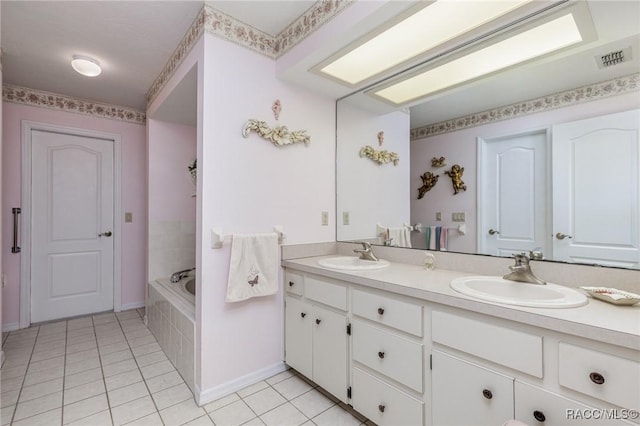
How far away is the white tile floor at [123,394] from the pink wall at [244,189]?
0.19 metres

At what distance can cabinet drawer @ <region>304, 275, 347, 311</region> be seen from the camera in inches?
64.8

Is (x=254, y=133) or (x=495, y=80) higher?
(x=495, y=80)

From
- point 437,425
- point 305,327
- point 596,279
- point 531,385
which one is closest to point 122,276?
point 305,327

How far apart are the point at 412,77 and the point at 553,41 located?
2.36 ft

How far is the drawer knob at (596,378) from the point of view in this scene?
84cm

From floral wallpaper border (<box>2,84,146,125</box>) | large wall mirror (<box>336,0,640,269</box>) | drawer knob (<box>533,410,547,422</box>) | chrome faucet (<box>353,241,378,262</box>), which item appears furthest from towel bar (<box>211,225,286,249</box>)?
floral wallpaper border (<box>2,84,146,125</box>)

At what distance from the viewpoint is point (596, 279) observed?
1218mm

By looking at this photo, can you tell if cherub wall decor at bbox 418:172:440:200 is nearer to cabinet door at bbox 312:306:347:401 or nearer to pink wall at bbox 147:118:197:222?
cabinet door at bbox 312:306:347:401

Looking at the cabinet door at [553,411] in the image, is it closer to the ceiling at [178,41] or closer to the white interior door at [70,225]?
the ceiling at [178,41]

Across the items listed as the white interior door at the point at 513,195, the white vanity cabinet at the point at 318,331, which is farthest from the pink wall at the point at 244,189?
the white interior door at the point at 513,195

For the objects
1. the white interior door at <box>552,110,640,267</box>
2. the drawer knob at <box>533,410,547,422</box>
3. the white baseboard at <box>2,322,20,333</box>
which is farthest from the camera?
the white baseboard at <box>2,322,20,333</box>

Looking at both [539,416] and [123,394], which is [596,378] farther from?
[123,394]

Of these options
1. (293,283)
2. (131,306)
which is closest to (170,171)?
(131,306)

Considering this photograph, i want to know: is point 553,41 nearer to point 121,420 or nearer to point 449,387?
point 449,387
